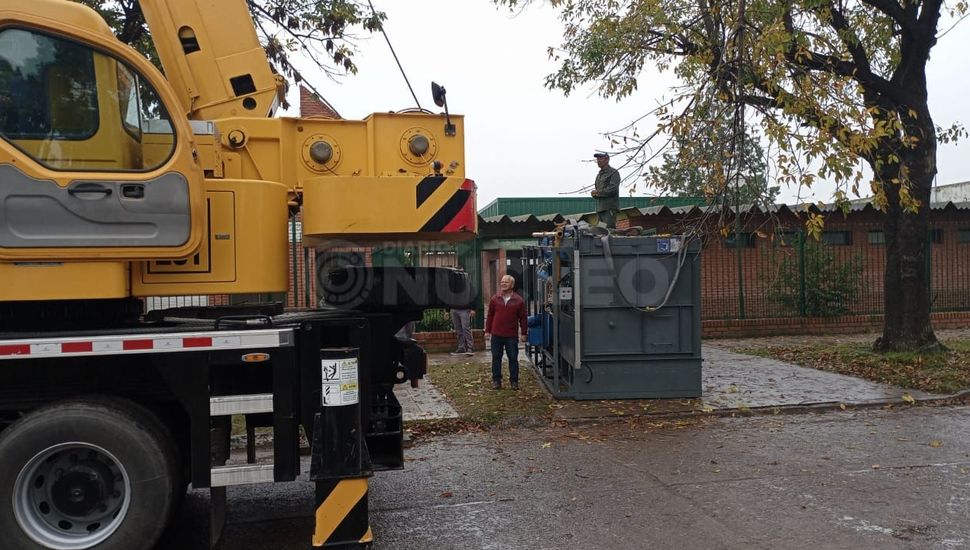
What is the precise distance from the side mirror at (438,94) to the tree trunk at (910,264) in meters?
9.11

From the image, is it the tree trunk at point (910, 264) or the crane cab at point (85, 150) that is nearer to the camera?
the crane cab at point (85, 150)

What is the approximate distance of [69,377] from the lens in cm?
435

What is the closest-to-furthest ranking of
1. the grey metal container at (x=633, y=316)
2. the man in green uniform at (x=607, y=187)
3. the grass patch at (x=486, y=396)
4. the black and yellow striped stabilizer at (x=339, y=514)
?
the black and yellow striped stabilizer at (x=339, y=514) → the grass patch at (x=486, y=396) → the grey metal container at (x=633, y=316) → the man in green uniform at (x=607, y=187)

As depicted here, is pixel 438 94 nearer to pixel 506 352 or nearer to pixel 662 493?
pixel 662 493

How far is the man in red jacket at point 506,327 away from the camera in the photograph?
9.92m

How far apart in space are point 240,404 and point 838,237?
16628mm

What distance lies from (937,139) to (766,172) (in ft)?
18.8

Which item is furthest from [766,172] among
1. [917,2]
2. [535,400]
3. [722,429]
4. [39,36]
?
[39,36]

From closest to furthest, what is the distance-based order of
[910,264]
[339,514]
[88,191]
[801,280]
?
[88,191] < [339,514] < [910,264] < [801,280]

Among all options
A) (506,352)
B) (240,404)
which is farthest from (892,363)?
(240,404)

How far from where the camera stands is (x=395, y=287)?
500 centimetres

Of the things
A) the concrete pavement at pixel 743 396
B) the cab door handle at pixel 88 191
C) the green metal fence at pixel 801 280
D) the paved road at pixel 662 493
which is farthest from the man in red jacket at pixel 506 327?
the green metal fence at pixel 801 280

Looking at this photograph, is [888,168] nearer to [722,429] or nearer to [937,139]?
[937,139]

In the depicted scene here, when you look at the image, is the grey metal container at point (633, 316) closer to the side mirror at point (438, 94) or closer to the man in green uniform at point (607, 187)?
the man in green uniform at point (607, 187)
